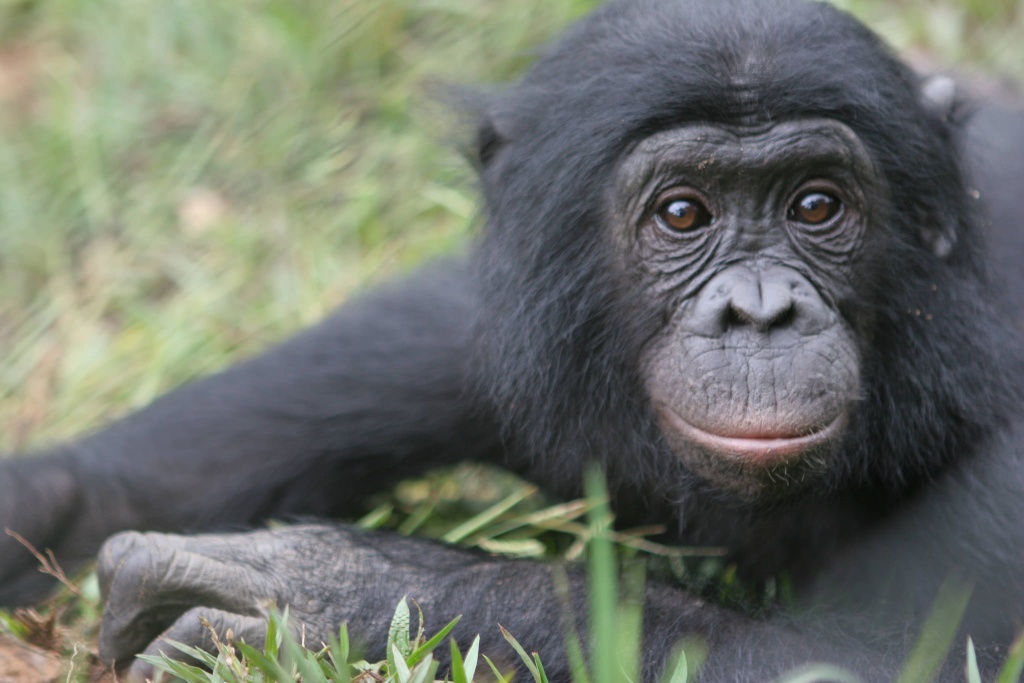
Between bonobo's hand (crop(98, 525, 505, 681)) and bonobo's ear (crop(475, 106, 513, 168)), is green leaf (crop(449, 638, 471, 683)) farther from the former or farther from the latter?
bonobo's ear (crop(475, 106, 513, 168))

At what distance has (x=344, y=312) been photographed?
5172 mm

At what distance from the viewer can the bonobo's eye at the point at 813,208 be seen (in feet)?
12.2

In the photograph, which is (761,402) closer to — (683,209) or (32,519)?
(683,209)

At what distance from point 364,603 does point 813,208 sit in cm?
180

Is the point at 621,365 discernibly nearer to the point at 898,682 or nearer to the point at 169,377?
the point at 898,682

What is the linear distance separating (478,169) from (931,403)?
5.55ft

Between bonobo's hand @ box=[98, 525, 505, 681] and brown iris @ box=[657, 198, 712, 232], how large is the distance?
123 cm

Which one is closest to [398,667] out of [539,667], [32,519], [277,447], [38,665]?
[539,667]

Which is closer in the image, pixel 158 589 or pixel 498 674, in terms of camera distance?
pixel 498 674

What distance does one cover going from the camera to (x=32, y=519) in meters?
4.67

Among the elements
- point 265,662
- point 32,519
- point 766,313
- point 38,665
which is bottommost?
point 38,665

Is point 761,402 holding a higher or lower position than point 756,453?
higher

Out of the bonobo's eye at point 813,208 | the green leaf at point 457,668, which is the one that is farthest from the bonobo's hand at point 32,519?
the bonobo's eye at point 813,208

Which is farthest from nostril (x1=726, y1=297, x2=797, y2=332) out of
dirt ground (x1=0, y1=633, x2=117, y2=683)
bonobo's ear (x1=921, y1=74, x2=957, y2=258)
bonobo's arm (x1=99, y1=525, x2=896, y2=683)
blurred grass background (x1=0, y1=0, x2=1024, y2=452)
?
blurred grass background (x1=0, y1=0, x2=1024, y2=452)
